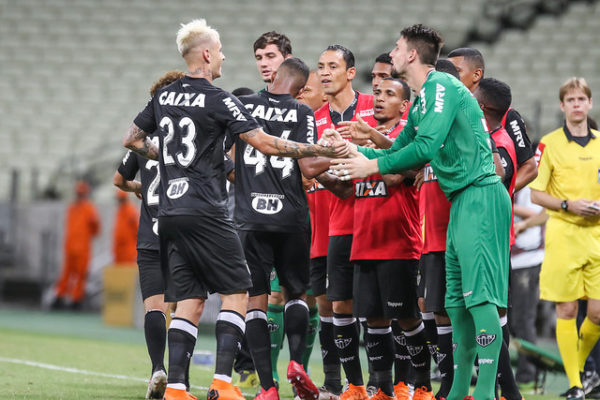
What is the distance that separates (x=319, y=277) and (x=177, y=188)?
79.3 inches

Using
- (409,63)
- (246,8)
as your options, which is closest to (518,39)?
(246,8)

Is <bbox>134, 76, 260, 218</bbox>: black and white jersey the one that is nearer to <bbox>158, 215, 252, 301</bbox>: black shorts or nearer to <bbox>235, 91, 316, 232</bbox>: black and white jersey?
<bbox>158, 215, 252, 301</bbox>: black shorts

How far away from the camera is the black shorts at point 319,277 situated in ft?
23.6

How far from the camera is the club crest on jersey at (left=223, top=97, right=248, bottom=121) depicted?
549cm

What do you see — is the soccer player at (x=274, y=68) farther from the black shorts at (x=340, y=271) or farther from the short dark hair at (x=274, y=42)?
the black shorts at (x=340, y=271)

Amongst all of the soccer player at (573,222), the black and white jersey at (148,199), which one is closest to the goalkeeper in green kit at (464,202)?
the black and white jersey at (148,199)

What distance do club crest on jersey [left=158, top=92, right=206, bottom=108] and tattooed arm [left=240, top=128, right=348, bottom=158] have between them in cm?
33

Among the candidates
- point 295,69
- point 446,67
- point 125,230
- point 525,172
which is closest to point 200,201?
point 295,69

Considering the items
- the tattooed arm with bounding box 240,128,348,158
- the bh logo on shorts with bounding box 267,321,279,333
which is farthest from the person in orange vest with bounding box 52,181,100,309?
the tattooed arm with bounding box 240,128,348,158

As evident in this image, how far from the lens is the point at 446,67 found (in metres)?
5.90

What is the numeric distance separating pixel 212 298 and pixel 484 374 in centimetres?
768

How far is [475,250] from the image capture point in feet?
17.3

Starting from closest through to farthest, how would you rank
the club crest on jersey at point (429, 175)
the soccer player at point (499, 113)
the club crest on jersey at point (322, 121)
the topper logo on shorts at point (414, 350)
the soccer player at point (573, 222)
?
the club crest on jersey at point (429, 175) → the soccer player at point (499, 113) → the topper logo on shorts at point (414, 350) → the club crest on jersey at point (322, 121) → the soccer player at point (573, 222)

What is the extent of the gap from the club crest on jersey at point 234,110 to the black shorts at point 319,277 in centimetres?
207
